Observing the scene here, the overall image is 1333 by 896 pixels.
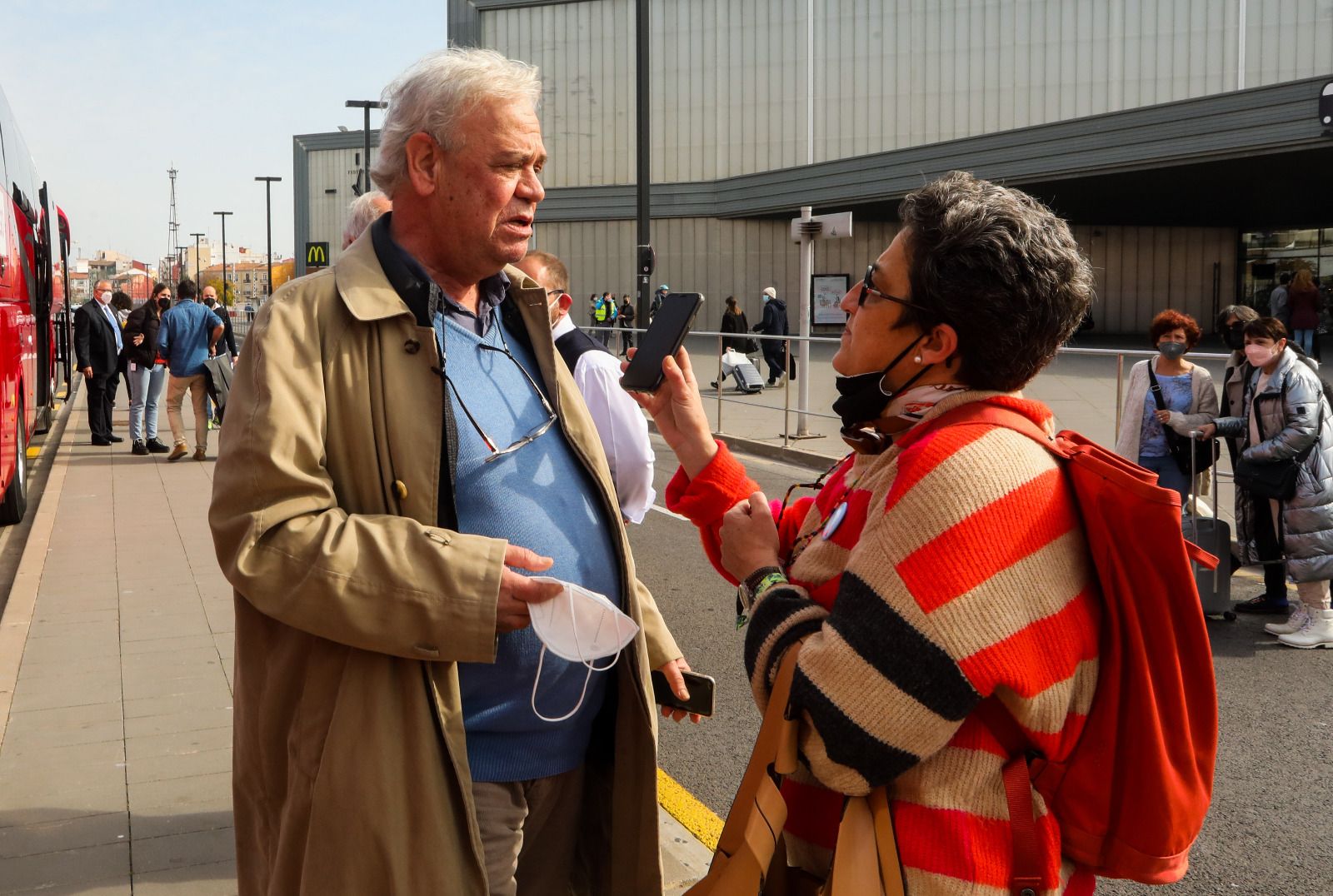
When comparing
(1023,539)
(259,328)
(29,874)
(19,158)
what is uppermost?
(19,158)

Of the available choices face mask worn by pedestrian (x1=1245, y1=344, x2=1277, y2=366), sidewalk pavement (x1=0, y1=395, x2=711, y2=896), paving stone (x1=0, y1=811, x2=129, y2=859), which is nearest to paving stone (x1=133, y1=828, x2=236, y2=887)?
sidewalk pavement (x1=0, y1=395, x2=711, y2=896)

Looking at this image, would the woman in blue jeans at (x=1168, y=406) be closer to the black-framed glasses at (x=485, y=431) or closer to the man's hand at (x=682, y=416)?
the man's hand at (x=682, y=416)

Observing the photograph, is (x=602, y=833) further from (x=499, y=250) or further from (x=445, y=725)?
(x=499, y=250)

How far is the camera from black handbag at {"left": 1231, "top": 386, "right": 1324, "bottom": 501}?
21.8 ft

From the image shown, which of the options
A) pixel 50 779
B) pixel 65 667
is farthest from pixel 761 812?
pixel 65 667

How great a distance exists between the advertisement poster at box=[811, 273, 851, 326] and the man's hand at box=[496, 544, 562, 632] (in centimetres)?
3354

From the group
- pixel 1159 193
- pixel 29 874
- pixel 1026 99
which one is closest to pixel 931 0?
pixel 1026 99

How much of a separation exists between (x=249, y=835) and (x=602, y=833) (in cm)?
64

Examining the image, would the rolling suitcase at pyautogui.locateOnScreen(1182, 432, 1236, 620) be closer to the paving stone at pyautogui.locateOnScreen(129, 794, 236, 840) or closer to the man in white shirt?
the man in white shirt

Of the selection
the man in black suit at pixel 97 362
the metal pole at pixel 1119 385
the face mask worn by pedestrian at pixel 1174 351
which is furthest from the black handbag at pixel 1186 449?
the man in black suit at pixel 97 362

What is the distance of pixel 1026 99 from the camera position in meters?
37.2

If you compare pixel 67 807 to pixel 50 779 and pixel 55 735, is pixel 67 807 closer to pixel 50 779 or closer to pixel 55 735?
pixel 50 779

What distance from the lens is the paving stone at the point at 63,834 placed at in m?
3.77

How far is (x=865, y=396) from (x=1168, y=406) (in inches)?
243
